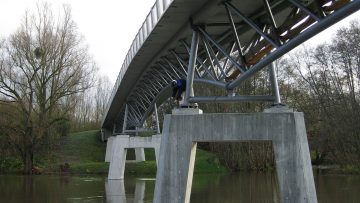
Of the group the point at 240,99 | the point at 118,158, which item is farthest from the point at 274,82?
the point at 118,158

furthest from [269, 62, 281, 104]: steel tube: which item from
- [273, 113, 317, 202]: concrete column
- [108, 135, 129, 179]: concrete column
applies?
[108, 135, 129, 179]: concrete column

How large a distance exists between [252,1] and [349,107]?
3969cm

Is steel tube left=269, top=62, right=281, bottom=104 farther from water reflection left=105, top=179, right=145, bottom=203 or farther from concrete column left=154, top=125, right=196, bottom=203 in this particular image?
water reflection left=105, top=179, right=145, bottom=203

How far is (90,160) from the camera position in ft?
190

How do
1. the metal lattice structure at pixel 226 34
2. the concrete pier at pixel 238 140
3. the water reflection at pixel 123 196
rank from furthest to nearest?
the water reflection at pixel 123 196 → the concrete pier at pixel 238 140 → the metal lattice structure at pixel 226 34

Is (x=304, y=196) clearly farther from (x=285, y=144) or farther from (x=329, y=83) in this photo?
(x=329, y=83)

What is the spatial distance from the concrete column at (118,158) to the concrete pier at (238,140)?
1040 inches

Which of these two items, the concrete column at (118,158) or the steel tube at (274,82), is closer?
the steel tube at (274,82)

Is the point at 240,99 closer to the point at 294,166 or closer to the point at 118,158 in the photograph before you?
the point at 294,166

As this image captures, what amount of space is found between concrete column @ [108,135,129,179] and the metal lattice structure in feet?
48.7

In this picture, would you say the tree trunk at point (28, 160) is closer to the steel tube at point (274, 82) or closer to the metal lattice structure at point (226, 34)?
the metal lattice structure at point (226, 34)

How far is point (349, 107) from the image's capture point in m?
51.6

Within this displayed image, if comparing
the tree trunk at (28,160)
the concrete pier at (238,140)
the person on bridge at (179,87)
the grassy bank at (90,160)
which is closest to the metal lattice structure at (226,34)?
the person on bridge at (179,87)

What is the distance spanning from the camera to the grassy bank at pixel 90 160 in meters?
50.6
